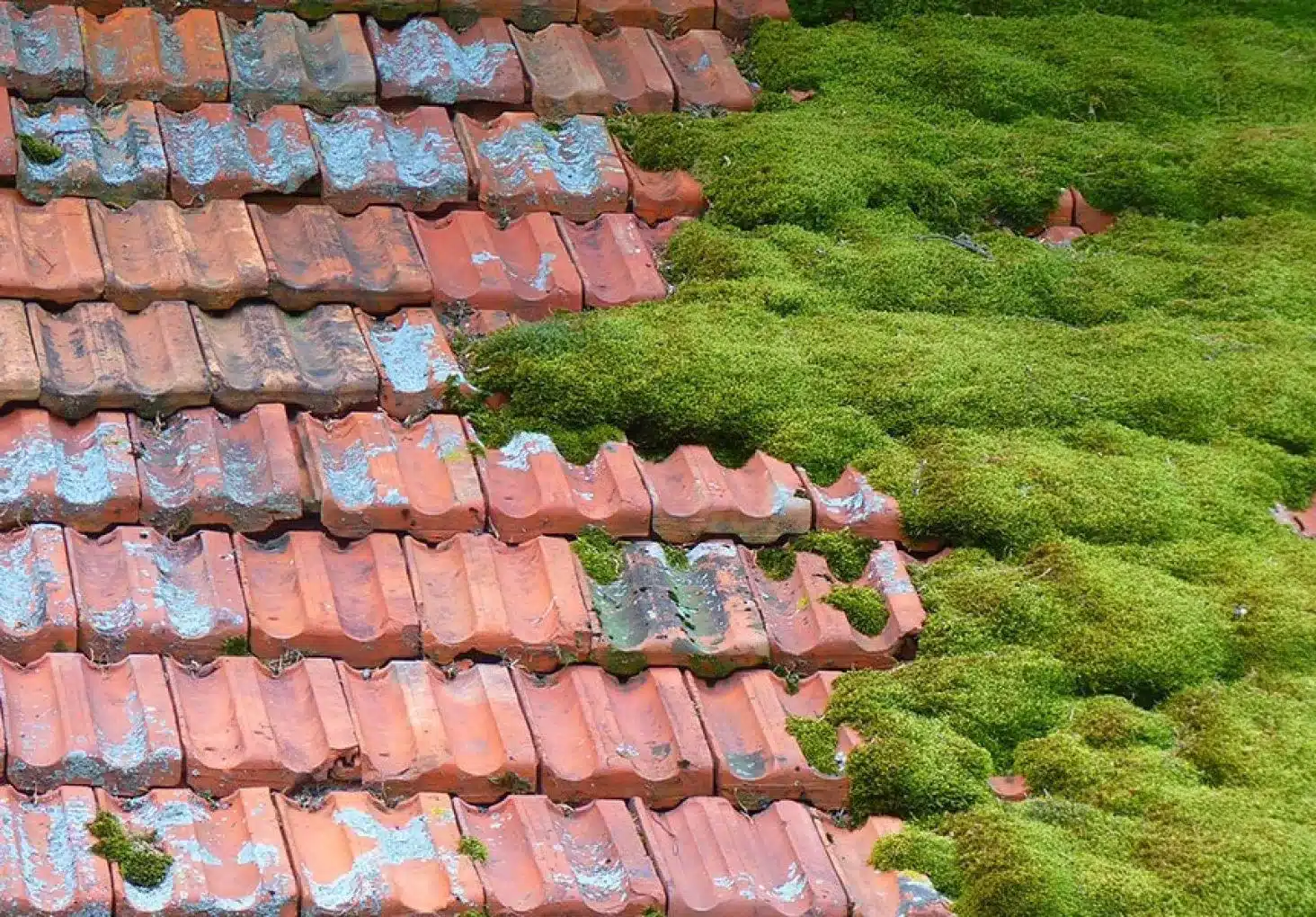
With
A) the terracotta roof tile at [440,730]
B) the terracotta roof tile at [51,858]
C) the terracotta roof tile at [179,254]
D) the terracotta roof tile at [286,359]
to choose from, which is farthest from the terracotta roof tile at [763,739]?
the terracotta roof tile at [179,254]

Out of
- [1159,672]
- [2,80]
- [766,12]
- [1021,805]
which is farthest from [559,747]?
[766,12]

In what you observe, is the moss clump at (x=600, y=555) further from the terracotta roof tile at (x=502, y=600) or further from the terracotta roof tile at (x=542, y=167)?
the terracotta roof tile at (x=542, y=167)

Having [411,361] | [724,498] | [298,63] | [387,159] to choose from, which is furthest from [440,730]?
[298,63]

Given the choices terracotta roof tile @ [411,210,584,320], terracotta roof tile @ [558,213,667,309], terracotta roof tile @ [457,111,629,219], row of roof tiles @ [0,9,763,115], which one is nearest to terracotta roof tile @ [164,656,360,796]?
terracotta roof tile @ [411,210,584,320]

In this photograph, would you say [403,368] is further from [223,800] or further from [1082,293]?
[1082,293]

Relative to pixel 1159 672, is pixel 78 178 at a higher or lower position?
higher

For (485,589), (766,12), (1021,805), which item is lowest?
(1021,805)

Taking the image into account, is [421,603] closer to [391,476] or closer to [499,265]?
[391,476]
